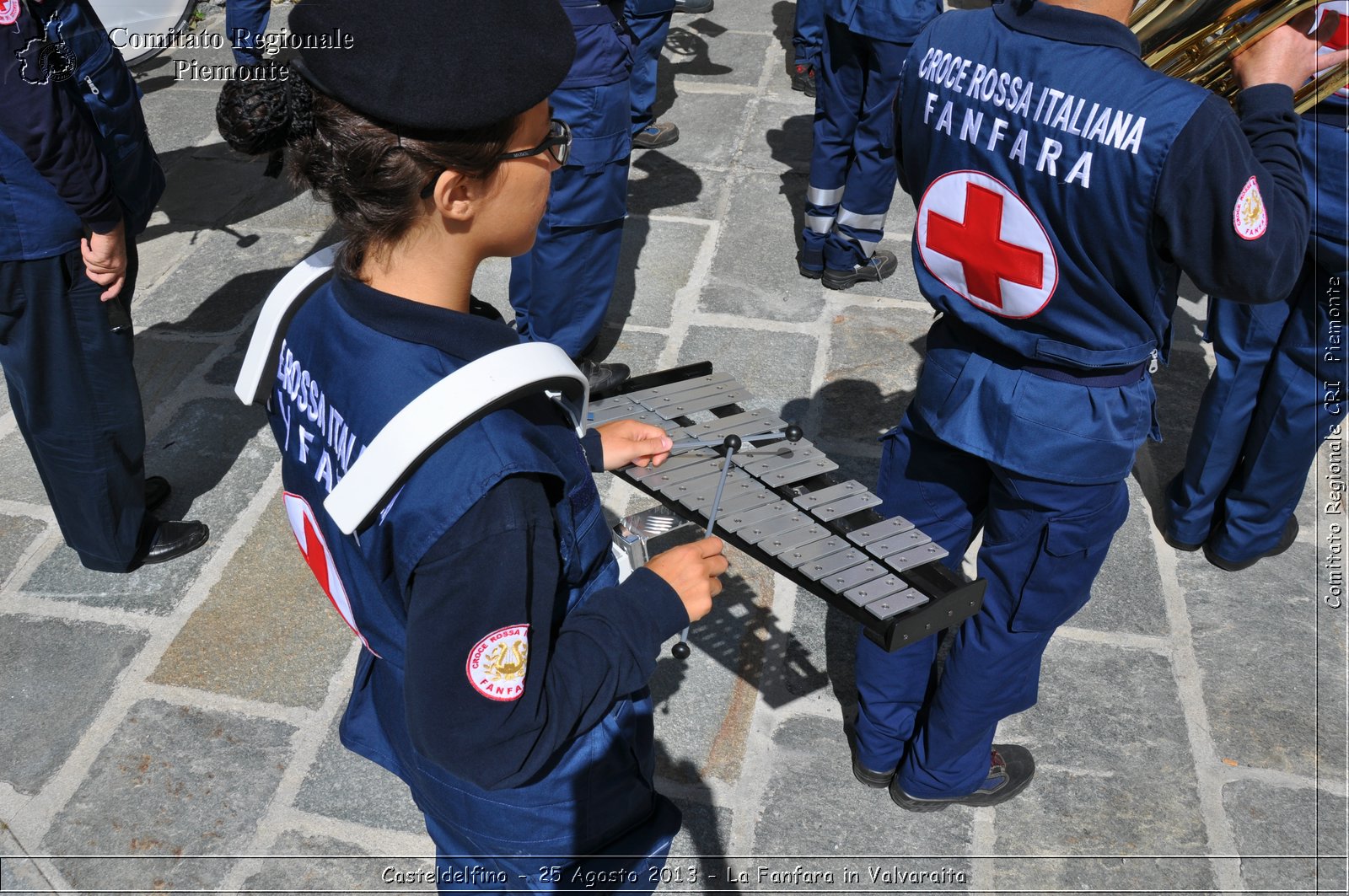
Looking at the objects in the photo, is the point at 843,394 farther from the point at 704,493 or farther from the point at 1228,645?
the point at 704,493

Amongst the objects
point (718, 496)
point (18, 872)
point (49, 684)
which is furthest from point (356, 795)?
point (718, 496)

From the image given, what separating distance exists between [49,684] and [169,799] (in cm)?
62

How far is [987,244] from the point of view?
87.7 inches

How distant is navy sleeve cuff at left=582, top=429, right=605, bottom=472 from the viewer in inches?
81.1

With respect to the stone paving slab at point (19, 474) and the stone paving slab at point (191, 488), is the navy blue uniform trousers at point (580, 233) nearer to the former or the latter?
the stone paving slab at point (191, 488)

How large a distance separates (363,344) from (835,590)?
2.96ft

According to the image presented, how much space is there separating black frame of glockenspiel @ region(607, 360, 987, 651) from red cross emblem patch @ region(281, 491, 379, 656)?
0.62 meters

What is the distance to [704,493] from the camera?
6.91ft

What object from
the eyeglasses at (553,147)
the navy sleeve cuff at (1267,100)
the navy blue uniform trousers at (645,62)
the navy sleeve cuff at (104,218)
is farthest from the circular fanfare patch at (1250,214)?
the navy blue uniform trousers at (645,62)

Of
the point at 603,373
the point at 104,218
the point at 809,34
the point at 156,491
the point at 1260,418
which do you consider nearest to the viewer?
the point at 104,218

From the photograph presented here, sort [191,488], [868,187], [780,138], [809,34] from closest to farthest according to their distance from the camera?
1. [191,488]
2. [868,187]
3. [809,34]
4. [780,138]

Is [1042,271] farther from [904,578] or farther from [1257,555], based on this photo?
[1257,555]

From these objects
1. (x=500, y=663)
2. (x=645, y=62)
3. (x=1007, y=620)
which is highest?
(x=500, y=663)

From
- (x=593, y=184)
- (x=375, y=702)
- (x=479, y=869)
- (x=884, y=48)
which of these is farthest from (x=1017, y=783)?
(x=884, y=48)
